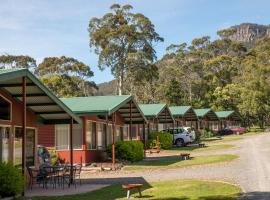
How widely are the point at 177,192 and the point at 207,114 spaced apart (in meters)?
52.8

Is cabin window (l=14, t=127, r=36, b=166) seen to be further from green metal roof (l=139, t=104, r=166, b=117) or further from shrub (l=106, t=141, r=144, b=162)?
green metal roof (l=139, t=104, r=166, b=117)

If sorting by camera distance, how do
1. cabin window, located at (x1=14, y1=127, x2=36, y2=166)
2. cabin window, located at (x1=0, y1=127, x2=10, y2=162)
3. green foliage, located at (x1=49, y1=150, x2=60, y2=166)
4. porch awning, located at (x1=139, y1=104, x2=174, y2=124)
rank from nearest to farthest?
cabin window, located at (x1=0, y1=127, x2=10, y2=162) < cabin window, located at (x1=14, y1=127, x2=36, y2=166) < green foliage, located at (x1=49, y1=150, x2=60, y2=166) < porch awning, located at (x1=139, y1=104, x2=174, y2=124)

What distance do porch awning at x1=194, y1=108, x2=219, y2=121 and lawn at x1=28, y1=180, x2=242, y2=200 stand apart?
44.7 meters

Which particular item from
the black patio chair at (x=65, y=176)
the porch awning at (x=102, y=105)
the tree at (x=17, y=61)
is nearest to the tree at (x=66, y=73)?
the tree at (x=17, y=61)

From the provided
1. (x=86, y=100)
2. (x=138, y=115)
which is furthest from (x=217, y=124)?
(x=86, y=100)

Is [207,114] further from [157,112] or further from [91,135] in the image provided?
[91,135]

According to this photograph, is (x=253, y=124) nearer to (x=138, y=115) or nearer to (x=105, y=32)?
(x=105, y=32)

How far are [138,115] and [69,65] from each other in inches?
1509

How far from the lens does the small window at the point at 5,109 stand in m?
15.6

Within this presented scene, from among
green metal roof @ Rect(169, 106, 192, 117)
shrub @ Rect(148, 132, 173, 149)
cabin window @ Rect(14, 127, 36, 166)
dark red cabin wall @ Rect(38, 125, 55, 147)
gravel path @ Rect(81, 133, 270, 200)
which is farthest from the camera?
green metal roof @ Rect(169, 106, 192, 117)

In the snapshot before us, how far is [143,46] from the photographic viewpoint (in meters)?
58.8

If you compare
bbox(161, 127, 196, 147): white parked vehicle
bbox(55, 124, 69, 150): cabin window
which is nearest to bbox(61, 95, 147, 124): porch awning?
bbox(55, 124, 69, 150): cabin window

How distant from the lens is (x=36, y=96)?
53.1 ft

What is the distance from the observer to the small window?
1557 centimetres
